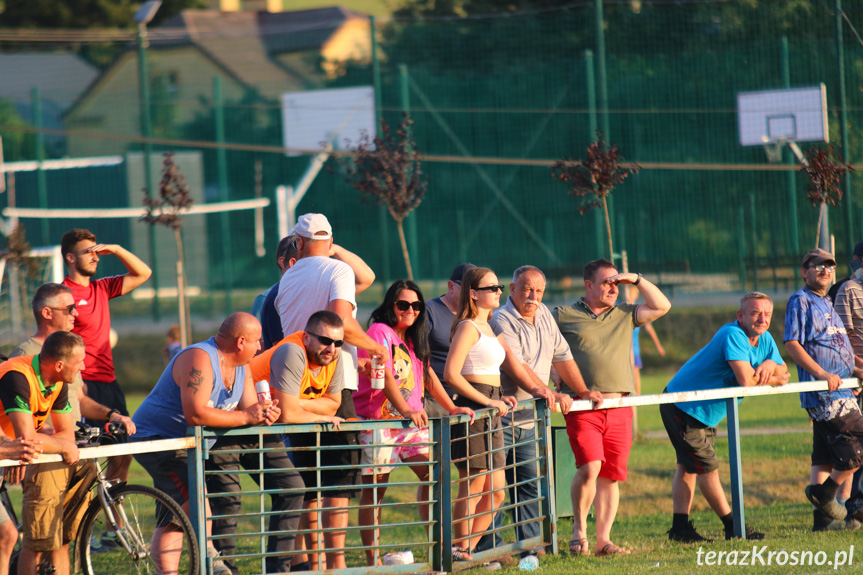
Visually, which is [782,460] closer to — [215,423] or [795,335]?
[795,335]

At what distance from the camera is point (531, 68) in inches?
749

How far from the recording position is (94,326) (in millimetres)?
6621

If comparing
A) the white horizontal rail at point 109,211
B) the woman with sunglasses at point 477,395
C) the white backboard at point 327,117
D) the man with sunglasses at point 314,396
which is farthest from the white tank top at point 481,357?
the white horizontal rail at point 109,211

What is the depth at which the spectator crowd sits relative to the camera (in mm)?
5051

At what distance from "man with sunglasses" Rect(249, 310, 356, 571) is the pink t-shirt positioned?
1.30ft

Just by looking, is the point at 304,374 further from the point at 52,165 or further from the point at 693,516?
the point at 52,165

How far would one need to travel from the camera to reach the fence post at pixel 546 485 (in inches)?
235

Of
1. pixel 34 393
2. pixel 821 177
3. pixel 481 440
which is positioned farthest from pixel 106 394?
pixel 821 177

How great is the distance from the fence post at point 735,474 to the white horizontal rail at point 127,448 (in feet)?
11.1

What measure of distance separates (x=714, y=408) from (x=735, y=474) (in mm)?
429

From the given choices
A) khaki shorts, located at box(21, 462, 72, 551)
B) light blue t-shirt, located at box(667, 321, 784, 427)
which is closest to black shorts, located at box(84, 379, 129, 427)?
khaki shorts, located at box(21, 462, 72, 551)

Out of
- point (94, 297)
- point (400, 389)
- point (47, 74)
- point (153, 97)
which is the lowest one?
point (400, 389)

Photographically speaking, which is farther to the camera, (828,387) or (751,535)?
(828,387)

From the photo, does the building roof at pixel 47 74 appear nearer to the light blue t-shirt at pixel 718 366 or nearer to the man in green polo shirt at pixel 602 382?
the man in green polo shirt at pixel 602 382
